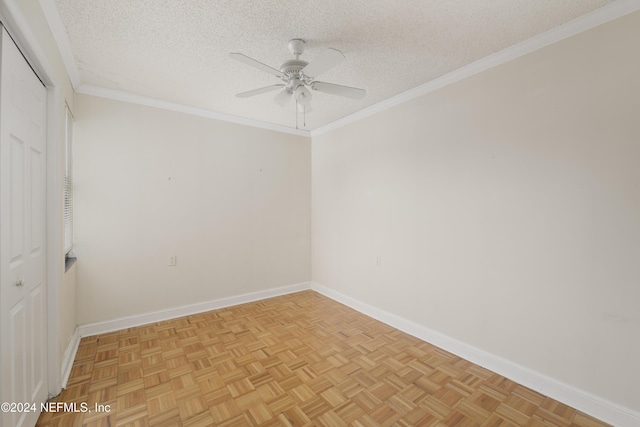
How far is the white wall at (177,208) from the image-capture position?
2.78 meters

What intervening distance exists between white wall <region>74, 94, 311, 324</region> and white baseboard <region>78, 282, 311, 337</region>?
0.20ft

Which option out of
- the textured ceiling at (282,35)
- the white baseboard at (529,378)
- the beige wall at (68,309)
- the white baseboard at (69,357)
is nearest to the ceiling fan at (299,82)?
the textured ceiling at (282,35)

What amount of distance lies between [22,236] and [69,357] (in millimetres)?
1435

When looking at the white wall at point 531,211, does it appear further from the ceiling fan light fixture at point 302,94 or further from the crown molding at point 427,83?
the ceiling fan light fixture at point 302,94

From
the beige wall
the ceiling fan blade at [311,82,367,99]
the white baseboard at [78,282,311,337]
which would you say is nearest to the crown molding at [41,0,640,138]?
the ceiling fan blade at [311,82,367,99]

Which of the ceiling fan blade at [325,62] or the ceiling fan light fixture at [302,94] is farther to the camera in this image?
the ceiling fan light fixture at [302,94]

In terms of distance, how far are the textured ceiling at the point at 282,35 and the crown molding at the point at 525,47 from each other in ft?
0.19

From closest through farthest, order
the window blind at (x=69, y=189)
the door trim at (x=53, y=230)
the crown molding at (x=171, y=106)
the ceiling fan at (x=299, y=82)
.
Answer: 1. the door trim at (x=53, y=230)
2. the ceiling fan at (x=299, y=82)
3. the window blind at (x=69, y=189)
4. the crown molding at (x=171, y=106)

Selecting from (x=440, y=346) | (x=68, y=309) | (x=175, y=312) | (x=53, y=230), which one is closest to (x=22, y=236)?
(x=53, y=230)

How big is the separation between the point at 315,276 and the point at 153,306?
223 cm

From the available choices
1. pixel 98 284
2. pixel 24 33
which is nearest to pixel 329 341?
pixel 98 284

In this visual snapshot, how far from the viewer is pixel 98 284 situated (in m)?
2.80

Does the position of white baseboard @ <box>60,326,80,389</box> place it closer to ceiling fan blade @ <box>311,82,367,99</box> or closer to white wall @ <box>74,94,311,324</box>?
white wall @ <box>74,94,311,324</box>

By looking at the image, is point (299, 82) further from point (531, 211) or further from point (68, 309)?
point (68, 309)
